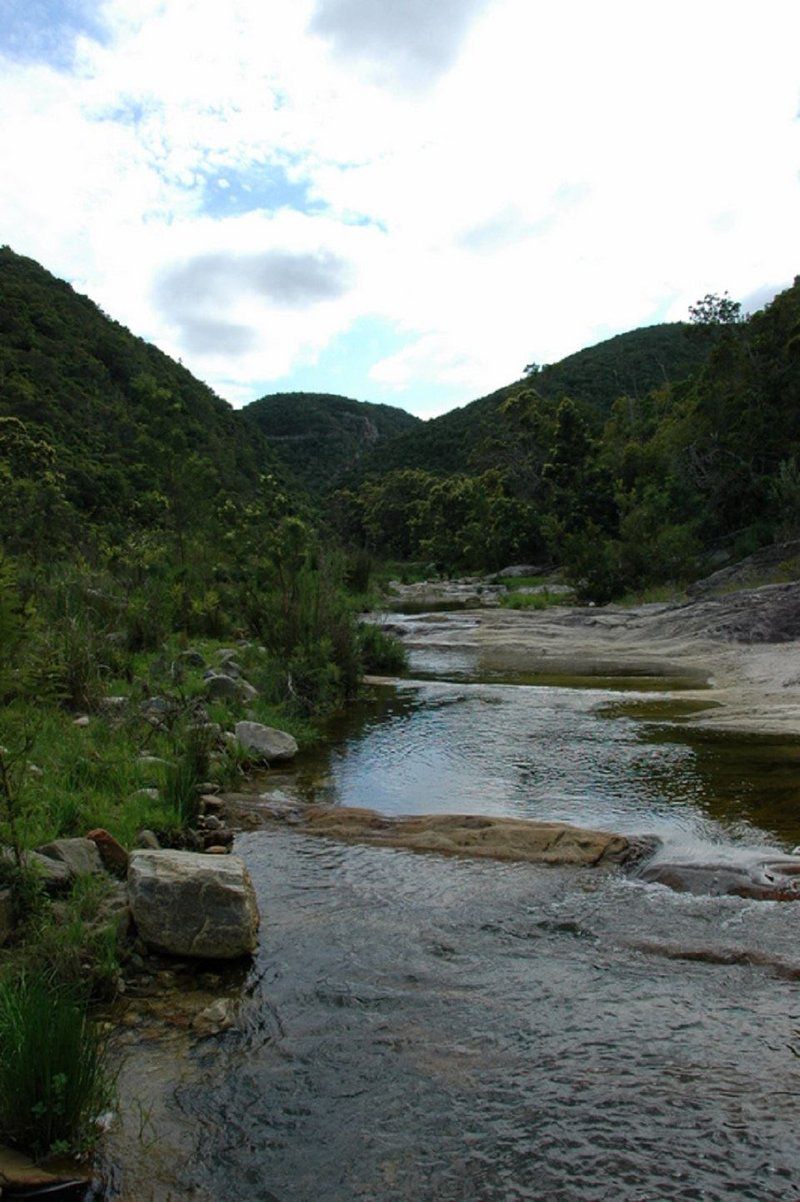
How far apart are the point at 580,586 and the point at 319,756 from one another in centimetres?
2457

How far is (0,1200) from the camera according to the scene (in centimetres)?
307

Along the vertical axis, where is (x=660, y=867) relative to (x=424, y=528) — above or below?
below

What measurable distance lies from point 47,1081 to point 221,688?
9538 mm

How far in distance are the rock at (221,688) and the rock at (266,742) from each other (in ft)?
4.55

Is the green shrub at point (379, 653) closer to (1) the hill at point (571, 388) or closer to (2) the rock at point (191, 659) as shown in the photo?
(2) the rock at point (191, 659)

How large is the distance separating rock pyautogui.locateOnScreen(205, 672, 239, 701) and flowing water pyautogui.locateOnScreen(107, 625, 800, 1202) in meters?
4.96

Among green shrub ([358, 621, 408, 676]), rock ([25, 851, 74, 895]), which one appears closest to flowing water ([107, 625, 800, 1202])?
rock ([25, 851, 74, 895])

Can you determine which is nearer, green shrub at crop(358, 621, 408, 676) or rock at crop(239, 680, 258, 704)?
rock at crop(239, 680, 258, 704)

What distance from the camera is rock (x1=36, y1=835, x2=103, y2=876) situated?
5922 millimetres

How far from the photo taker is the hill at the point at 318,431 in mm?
111188

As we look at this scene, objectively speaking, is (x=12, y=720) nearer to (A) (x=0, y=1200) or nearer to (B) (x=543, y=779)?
(A) (x=0, y=1200)

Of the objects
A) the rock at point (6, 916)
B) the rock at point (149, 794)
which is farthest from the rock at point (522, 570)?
the rock at point (6, 916)

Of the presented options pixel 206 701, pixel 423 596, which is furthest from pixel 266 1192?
pixel 423 596

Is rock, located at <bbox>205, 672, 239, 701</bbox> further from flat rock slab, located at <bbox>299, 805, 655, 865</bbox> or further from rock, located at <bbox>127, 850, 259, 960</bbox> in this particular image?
rock, located at <bbox>127, 850, 259, 960</bbox>
